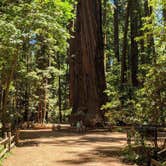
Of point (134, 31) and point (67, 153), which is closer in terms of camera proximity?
point (67, 153)

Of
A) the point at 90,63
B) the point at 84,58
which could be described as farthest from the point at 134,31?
the point at 90,63

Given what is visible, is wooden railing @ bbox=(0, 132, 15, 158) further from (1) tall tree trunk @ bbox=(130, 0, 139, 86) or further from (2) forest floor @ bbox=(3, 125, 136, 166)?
(1) tall tree trunk @ bbox=(130, 0, 139, 86)

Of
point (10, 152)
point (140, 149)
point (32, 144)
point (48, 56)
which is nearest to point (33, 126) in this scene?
point (48, 56)

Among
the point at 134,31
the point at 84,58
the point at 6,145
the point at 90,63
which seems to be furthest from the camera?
the point at 134,31

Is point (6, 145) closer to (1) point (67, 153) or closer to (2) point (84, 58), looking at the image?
(1) point (67, 153)

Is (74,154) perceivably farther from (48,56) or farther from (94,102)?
(48,56)

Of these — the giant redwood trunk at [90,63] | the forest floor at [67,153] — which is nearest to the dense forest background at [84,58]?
the giant redwood trunk at [90,63]

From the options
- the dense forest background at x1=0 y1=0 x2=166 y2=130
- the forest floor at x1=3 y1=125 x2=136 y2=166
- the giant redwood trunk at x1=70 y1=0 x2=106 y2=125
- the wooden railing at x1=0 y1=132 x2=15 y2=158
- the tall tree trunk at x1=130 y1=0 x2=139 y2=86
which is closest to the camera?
the forest floor at x1=3 y1=125 x2=136 y2=166

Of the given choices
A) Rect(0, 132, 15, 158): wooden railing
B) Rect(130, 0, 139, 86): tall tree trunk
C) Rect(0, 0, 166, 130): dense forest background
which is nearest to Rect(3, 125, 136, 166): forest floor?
Rect(0, 132, 15, 158): wooden railing

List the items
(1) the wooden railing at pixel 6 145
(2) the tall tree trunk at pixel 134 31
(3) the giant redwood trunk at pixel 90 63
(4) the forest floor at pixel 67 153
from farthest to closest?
(2) the tall tree trunk at pixel 134 31
(3) the giant redwood trunk at pixel 90 63
(1) the wooden railing at pixel 6 145
(4) the forest floor at pixel 67 153

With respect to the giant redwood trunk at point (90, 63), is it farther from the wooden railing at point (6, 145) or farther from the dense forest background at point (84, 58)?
the wooden railing at point (6, 145)

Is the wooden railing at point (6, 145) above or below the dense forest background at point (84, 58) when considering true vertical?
below

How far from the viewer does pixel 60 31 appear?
1772 cm

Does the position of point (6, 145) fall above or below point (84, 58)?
below
